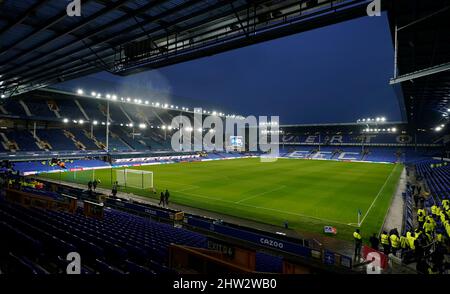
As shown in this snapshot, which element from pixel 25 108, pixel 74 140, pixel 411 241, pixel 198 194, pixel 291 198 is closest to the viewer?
pixel 411 241

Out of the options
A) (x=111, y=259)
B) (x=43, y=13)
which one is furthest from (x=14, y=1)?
(x=111, y=259)

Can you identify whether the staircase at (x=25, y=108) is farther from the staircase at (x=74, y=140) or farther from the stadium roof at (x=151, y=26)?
the stadium roof at (x=151, y=26)

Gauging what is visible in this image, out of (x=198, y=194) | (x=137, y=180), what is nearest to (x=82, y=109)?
(x=137, y=180)

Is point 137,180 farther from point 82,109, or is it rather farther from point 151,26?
point 82,109

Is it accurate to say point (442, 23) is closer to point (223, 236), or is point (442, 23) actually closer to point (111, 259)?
point (223, 236)

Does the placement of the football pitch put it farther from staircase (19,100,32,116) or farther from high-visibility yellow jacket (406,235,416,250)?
staircase (19,100,32,116)

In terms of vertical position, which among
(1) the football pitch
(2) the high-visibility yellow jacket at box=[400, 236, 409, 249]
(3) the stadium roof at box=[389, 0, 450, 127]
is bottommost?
(1) the football pitch

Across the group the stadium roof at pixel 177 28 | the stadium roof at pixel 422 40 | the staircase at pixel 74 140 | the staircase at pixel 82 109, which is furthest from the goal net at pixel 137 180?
the staircase at pixel 82 109

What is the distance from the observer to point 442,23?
443 inches

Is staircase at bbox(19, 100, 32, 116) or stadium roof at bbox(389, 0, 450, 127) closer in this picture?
stadium roof at bbox(389, 0, 450, 127)

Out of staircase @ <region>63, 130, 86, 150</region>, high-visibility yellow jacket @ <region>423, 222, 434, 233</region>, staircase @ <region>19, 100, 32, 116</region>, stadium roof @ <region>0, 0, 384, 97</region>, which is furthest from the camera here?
staircase @ <region>63, 130, 86, 150</region>

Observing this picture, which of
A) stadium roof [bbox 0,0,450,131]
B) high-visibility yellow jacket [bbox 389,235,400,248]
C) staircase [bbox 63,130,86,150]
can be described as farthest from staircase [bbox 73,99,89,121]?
high-visibility yellow jacket [bbox 389,235,400,248]

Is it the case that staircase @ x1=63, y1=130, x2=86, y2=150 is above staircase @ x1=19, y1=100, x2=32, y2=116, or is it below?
below

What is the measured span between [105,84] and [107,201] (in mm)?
60672
